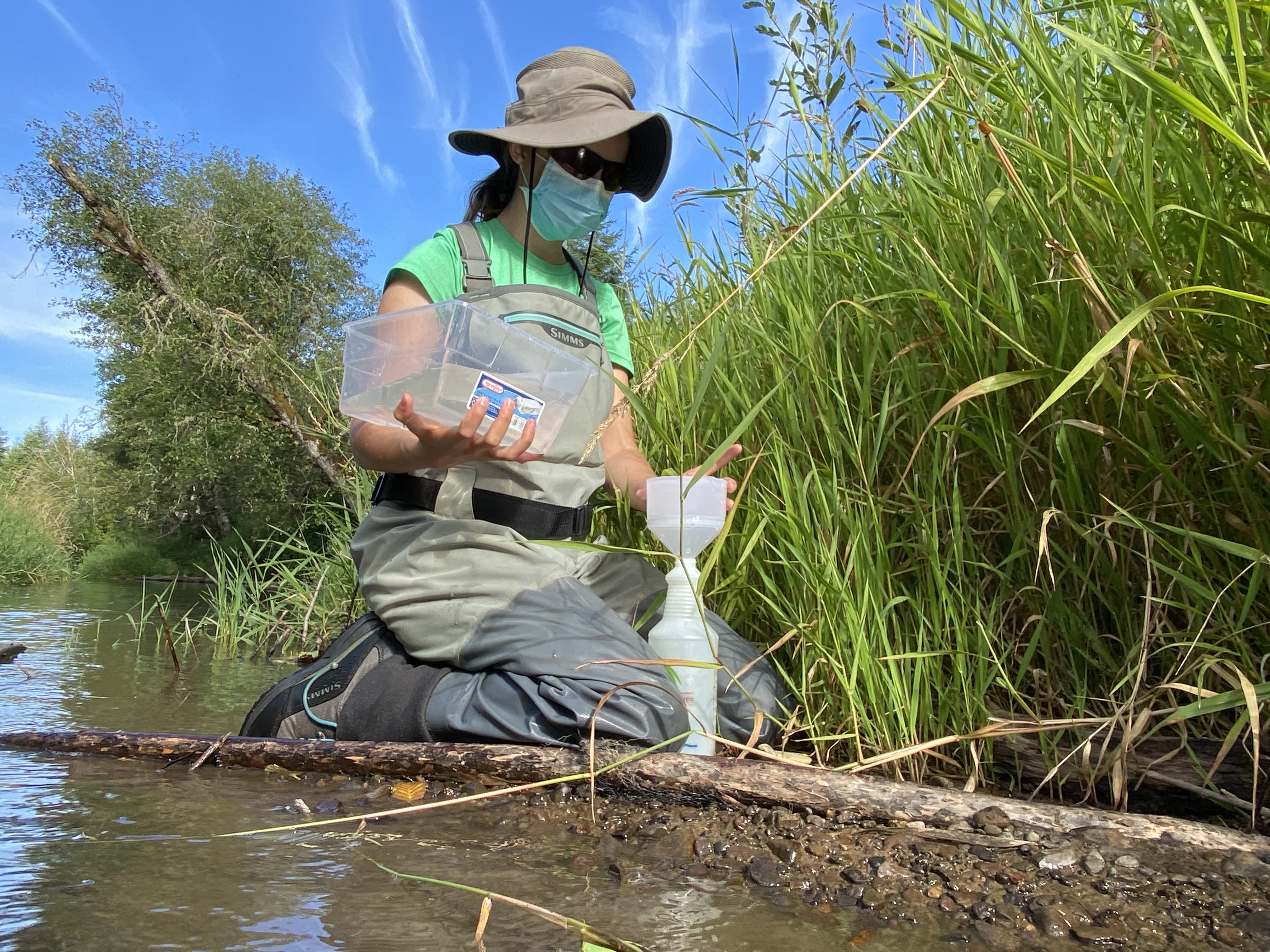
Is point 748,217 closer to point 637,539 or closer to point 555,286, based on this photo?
point 555,286

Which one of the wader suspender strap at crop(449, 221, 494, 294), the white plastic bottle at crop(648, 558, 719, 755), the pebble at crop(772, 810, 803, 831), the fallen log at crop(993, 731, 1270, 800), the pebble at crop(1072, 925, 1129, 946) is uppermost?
the wader suspender strap at crop(449, 221, 494, 294)

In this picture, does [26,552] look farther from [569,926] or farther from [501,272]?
[569,926]

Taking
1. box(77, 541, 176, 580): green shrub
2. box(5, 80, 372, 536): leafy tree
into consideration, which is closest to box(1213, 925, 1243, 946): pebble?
box(5, 80, 372, 536): leafy tree

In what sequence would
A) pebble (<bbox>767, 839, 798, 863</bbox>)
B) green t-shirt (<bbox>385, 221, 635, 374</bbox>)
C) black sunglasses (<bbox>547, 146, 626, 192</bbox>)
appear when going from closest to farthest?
pebble (<bbox>767, 839, 798, 863</bbox>) < green t-shirt (<bbox>385, 221, 635, 374</bbox>) < black sunglasses (<bbox>547, 146, 626, 192</bbox>)

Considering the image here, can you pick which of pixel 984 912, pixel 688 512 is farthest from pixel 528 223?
pixel 984 912

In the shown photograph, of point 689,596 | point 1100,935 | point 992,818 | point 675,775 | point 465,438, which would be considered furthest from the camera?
point 689,596

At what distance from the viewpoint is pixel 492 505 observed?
2205mm

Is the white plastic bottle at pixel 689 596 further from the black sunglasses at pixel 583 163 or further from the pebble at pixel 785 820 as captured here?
the black sunglasses at pixel 583 163

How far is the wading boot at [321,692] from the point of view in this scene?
6.93 feet

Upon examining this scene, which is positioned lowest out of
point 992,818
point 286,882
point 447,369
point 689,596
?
point 286,882

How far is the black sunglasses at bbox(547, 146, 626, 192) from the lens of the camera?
2404 mm

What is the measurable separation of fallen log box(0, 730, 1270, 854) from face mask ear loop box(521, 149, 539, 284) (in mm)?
1248

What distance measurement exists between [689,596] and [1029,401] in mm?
820

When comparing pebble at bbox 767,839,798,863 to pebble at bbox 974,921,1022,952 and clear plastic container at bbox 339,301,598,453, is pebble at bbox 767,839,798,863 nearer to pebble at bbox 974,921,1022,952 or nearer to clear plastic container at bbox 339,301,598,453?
pebble at bbox 974,921,1022,952
